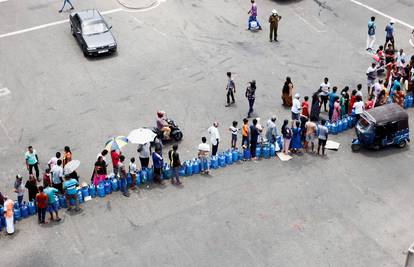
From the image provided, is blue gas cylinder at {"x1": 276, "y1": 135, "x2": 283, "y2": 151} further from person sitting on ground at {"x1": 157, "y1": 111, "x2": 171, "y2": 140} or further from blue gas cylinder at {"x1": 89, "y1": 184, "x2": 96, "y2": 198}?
blue gas cylinder at {"x1": 89, "y1": 184, "x2": 96, "y2": 198}

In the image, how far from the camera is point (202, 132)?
25.6 meters

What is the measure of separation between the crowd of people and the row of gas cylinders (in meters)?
0.25

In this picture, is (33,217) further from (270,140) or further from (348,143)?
(348,143)

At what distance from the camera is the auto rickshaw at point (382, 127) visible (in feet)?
78.0

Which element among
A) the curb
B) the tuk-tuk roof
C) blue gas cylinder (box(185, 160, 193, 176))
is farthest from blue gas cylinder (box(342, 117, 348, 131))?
the curb

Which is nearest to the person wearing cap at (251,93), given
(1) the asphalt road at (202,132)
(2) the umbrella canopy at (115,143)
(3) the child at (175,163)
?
(1) the asphalt road at (202,132)

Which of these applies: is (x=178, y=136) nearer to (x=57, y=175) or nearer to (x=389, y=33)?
(x=57, y=175)

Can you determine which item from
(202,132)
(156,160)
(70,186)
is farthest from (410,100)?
(70,186)

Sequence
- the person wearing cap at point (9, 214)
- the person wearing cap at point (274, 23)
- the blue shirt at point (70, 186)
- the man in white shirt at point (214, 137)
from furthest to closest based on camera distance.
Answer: the person wearing cap at point (274, 23) < the man in white shirt at point (214, 137) < the blue shirt at point (70, 186) < the person wearing cap at point (9, 214)

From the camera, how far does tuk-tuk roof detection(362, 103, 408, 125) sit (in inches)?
934

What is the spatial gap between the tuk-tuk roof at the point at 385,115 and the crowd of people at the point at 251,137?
4.07 ft

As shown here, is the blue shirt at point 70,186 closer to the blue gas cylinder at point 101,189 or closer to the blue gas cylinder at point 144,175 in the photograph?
the blue gas cylinder at point 101,189

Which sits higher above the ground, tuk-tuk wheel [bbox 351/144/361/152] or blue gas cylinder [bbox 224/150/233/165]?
blue gas cylinder [bbox 224/150/233/165]

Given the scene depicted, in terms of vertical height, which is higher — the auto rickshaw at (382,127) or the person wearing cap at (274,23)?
the person wearing cap at (274,23)
